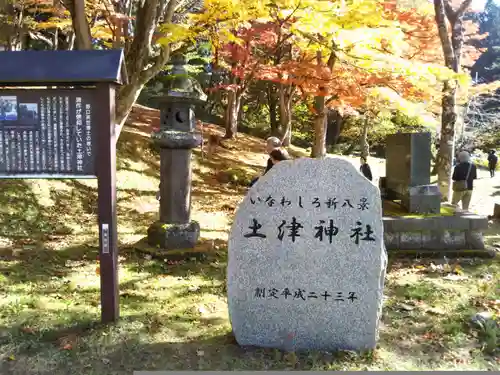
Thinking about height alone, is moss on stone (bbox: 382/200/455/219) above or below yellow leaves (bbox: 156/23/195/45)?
below

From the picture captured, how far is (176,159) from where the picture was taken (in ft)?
23.0

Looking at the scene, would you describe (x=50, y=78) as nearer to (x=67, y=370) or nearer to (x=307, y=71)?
(x=67, y=370)

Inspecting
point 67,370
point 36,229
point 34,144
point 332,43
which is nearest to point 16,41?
point 36,229

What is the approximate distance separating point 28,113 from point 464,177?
8608 mm

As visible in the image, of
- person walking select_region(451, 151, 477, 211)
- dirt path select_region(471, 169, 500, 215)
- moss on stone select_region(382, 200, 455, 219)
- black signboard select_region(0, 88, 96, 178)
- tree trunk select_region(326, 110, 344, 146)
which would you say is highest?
tree trunk select_region(326, 110, 344, 146)

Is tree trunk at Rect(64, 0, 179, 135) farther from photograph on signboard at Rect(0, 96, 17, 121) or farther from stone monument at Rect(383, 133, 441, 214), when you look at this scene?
stone monument at Rect(383, 133, 441, 214)

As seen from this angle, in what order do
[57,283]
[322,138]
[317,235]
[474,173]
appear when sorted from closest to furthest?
[317,235] → [57,283] → [474,173] → [322,138]

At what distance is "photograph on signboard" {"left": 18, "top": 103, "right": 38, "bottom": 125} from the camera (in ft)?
13.3

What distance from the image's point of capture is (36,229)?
803 cm

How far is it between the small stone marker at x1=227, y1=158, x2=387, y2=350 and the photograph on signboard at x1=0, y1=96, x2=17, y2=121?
87.9 inches

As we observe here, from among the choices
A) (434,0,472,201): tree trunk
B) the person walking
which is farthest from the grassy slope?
(434,0,472,201): tree trunk

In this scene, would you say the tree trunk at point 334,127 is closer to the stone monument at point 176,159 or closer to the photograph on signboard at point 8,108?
the stone monument at point 176,159

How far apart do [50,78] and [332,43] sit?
4.88 metres

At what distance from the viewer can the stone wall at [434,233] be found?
7332 millimetres
